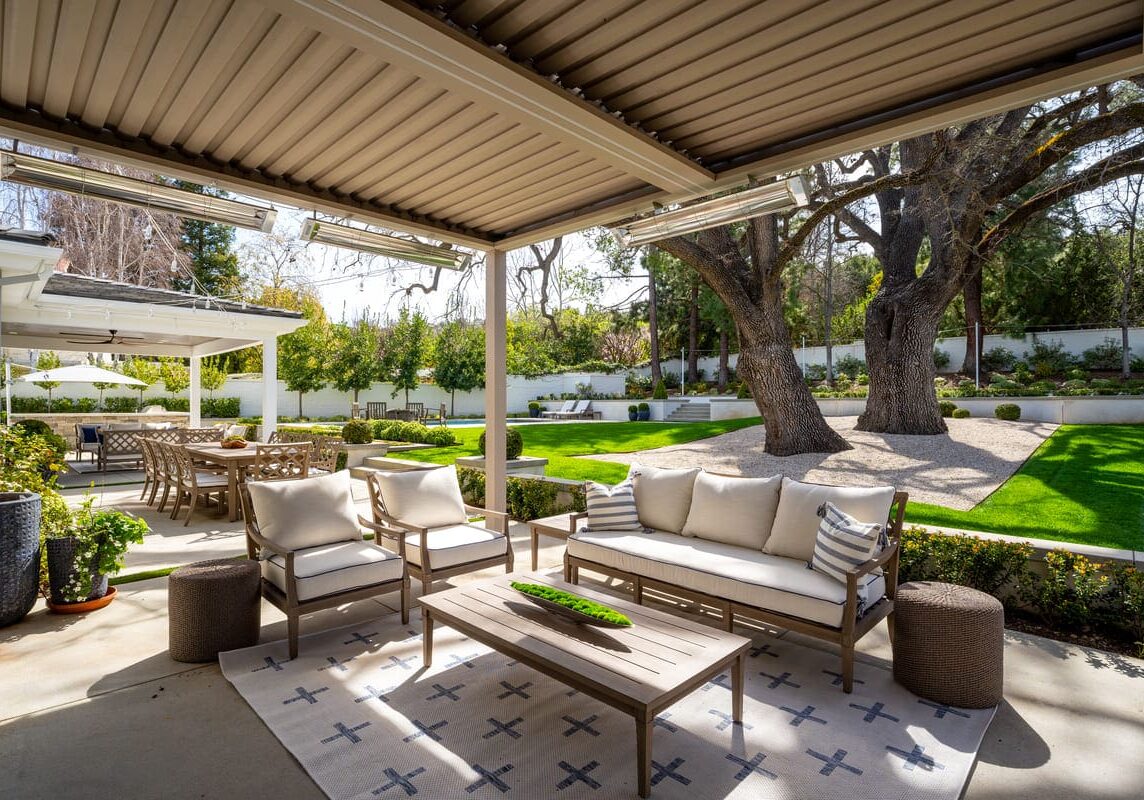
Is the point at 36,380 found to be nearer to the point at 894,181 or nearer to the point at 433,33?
the point at 433,33

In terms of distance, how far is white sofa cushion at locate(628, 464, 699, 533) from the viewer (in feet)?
14.6

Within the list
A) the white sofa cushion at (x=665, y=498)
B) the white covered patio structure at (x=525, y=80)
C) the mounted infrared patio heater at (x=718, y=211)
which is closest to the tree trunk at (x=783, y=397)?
the mounted infrared patio heater at (x=718, y=211)

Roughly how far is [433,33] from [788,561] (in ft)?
11.0

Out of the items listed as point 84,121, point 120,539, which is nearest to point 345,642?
point 120,539

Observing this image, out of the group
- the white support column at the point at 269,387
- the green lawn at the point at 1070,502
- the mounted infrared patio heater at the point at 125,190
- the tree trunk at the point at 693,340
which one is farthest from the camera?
the tree trunk at the point at 693,340

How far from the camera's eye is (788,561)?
3.71 m

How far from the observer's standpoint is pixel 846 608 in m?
3.04

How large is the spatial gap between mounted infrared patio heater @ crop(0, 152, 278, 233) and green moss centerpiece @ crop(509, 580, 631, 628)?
3.25 meters

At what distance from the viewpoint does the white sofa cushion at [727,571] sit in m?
3.16

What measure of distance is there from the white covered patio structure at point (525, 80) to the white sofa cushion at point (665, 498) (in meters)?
2.07

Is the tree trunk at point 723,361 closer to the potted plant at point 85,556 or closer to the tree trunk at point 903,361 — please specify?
the tree trunk at point 903,361

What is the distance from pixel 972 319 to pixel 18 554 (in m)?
24.6

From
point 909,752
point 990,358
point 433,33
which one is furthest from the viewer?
point 990,358

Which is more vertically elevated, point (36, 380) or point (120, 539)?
point (36, 380)
